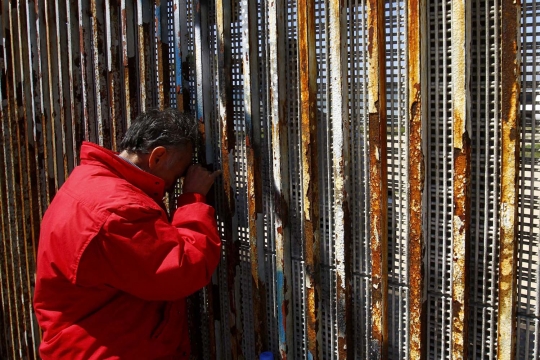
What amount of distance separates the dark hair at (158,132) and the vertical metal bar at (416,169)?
97cm

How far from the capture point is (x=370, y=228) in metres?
1.82

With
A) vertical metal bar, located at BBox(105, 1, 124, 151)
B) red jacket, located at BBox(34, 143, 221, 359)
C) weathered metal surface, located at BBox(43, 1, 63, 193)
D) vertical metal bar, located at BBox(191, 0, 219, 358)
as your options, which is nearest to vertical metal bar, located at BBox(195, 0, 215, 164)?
vertical metal bar, located at BBox(191, 0, 219, 358)

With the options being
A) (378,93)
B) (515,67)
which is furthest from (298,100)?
(515,67)

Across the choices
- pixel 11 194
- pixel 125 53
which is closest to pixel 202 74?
pixel 125 53

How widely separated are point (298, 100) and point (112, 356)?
1259mm

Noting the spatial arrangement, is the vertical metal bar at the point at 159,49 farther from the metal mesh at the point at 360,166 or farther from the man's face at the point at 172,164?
the metal mesh at the point at 360,166

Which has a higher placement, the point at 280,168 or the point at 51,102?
the point at 51,102

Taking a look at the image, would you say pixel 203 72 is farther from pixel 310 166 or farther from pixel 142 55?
pixel 310 166

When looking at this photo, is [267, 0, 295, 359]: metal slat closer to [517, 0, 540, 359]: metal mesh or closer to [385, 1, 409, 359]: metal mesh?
[385, 1, 409, 359]: metal mesh

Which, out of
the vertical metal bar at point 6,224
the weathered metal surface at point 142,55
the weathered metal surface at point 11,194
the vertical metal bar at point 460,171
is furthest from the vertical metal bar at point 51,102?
the vertical metal bar at point 460,171

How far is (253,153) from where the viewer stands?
2.17 m

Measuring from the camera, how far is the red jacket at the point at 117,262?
1.84 meters

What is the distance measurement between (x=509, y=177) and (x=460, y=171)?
140mm

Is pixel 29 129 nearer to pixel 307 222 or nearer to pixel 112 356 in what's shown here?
pixel 112 356
